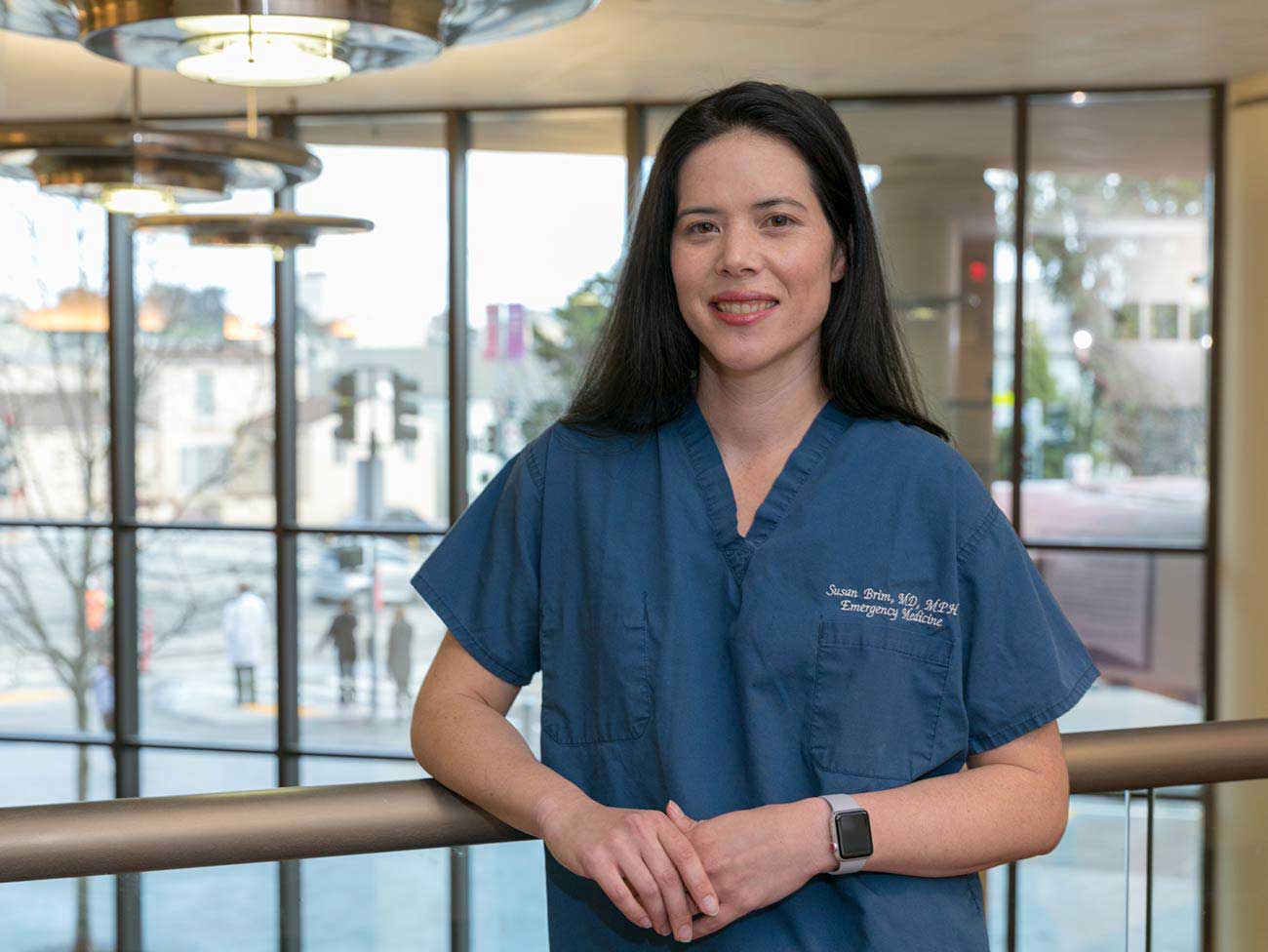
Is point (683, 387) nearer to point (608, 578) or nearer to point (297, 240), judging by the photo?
point (608, 578)

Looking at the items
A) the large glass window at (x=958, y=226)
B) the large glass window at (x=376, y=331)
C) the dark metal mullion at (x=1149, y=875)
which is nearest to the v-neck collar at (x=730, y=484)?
the dark metal mullion at (x=1149, y=875)

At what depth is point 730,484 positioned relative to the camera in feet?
4.43

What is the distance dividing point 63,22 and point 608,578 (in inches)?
91.5

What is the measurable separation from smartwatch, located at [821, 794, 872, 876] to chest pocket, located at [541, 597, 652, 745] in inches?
7.6

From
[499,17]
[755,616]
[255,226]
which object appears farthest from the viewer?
[255,226]

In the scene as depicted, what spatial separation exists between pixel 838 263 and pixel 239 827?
737 millimetres

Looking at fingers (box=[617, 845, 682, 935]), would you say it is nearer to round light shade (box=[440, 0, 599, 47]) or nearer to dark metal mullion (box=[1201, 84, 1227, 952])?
round light shade (box=[440, 0, 599, 47])

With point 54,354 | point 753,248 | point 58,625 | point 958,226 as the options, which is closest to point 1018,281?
point 958,226

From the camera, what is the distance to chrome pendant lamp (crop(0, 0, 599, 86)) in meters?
2.65

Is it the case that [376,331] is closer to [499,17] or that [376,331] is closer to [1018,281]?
[1018,281]

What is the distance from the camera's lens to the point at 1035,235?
21.0 feet

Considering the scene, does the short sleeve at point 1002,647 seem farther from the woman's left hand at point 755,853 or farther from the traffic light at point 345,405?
the traffic light at point 345,405

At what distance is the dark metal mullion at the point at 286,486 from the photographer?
6914 mm

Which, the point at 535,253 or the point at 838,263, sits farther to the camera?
the point at 535,253
